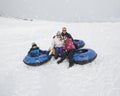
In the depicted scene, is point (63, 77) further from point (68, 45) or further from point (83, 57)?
point (68, 45)

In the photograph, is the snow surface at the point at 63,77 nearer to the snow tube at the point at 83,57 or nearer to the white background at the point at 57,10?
the snow tube at the point at 83,57

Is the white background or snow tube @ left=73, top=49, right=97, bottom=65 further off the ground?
snow tube @ left=73, top=49, right=97, bottom=65

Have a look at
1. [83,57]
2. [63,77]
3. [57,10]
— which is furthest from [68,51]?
[57,10]

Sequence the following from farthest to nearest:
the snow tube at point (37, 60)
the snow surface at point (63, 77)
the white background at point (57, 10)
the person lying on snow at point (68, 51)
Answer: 1. the white background at point (57, 10)
2. the snow tube at point (37, 60)
3. the person lying on snow at point (68, 51)
4. the snow surface at point (63, 77)

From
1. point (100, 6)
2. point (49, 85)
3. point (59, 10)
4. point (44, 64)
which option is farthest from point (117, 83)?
point (100, 6)

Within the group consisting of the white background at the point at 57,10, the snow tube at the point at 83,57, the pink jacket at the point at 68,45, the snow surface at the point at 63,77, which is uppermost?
the pink jacket at the point at 68,45

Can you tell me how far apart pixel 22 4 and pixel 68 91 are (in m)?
126

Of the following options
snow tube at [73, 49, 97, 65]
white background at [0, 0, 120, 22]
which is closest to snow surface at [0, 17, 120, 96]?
snow tube at [73, 49, 97, 65]

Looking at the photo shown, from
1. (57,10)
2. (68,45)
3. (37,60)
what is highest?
(68,45)

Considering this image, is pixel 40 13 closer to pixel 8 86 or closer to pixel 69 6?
pixel 69 6

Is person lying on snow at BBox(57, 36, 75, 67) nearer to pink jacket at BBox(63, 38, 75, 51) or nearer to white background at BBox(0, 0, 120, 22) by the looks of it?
pink jacket at BBox(63, 38, 75, 51)

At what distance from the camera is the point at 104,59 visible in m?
14.1

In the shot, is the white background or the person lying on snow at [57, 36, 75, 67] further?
the white background

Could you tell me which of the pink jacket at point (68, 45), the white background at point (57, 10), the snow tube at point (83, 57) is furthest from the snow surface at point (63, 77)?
the white background at point (57, 10)
